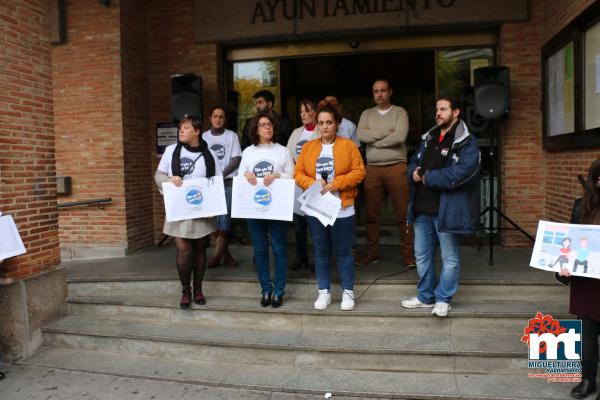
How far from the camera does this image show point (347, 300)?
15.4 feet

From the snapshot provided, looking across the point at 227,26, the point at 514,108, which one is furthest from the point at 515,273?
the point at 227,26

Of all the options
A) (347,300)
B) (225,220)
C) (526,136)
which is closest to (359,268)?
(347,300)

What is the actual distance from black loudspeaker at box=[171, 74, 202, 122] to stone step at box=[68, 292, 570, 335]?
295cm

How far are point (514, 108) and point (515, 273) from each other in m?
2.68

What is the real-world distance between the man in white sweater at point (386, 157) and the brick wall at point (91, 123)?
12.0 ft

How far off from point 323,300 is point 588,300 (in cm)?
216

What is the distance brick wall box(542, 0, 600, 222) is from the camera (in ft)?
18.2

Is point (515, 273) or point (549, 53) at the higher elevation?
point (549, 53)

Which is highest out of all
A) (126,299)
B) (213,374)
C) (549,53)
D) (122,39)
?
(122,39)

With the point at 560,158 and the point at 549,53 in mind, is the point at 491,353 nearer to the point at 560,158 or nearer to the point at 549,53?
the point at 560,158

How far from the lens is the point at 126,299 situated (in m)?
5.39

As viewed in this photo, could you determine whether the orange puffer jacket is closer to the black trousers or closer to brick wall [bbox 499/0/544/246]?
the black trousers

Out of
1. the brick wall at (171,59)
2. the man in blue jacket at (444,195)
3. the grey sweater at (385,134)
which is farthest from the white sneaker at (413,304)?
the brick wall at (171,59)

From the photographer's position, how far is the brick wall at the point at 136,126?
734cm
